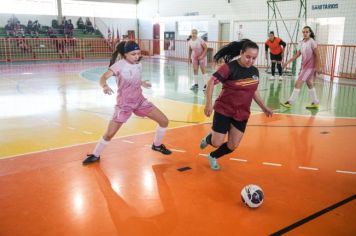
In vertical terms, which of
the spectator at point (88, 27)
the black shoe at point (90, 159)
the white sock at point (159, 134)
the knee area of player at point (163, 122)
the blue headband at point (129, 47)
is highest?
the spectator at point (88, 27)

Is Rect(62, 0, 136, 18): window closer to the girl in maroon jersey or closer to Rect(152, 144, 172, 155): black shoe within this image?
Rect(152, 144, 172, 155): black shoe

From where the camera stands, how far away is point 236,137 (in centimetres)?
459

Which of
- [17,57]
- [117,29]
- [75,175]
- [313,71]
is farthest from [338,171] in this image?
[117,29]

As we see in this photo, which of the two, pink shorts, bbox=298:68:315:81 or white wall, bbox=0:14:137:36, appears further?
white wall, bbox=0:14:137:36

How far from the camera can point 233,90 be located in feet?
14.3

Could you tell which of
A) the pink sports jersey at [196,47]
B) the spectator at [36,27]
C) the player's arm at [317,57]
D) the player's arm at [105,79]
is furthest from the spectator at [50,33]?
the player's arm at [105,79]

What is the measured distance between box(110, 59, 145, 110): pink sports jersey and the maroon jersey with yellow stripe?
1168 mm

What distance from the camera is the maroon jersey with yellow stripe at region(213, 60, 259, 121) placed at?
4.30 meters

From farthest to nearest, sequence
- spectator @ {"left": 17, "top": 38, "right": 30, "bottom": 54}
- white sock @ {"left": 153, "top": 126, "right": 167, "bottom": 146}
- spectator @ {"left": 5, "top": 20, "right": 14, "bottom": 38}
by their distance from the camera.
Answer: spectator @ {"left": 5, "top": 20, "right": 14, "bottom": 38} < spectator @ {"left": 17, "top": 38, "right": 30, "bottom": 54} < white sock @ {"left": 153, "top": 126, "right": 167, "bottom": 146}

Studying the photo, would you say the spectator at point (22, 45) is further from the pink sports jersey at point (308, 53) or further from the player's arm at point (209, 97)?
the player's arm at point (209, 97)

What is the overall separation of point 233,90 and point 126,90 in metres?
1.50

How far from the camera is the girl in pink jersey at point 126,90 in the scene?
4.73 m

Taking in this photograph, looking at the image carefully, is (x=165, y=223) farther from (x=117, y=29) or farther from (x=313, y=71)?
(x=117, y=29)

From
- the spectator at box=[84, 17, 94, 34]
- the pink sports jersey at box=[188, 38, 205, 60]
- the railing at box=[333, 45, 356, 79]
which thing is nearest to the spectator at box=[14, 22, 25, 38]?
the spectator at box=[84, 17, 94, 34]
